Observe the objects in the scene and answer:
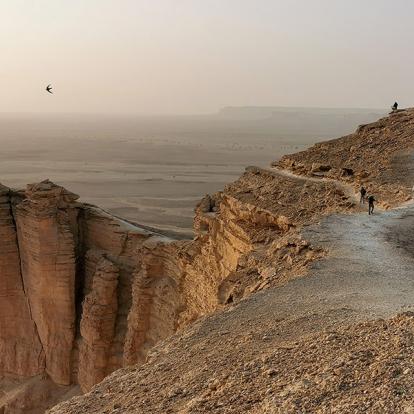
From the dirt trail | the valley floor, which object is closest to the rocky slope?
the dirt trail

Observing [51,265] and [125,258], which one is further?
[125,258]

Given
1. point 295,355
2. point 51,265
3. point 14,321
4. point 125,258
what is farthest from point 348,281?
point 14,321

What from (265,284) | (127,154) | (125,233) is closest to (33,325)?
(125,233)

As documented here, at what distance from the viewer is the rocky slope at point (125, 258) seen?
1642 centimetres

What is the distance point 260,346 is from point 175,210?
47.9m

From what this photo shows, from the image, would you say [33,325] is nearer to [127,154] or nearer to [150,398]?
[150,398]

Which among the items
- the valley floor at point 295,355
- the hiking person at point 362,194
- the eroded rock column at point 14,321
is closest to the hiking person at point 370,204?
the hiking person at point 362,194

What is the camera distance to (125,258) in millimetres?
20219

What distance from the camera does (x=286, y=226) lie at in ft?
47.7

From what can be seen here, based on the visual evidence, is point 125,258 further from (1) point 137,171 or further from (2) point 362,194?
(1) point 137,171

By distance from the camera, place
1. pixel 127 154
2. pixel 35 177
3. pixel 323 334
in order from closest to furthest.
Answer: pixel 323 334, pixel 35 177, pixel 127 154

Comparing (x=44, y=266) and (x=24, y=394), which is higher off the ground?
(x=44, y=266)

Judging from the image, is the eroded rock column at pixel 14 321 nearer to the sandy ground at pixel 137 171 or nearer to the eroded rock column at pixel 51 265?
the eroded rock column at pixel 51 265

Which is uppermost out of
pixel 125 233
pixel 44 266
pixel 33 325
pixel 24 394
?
pixel 125 233
